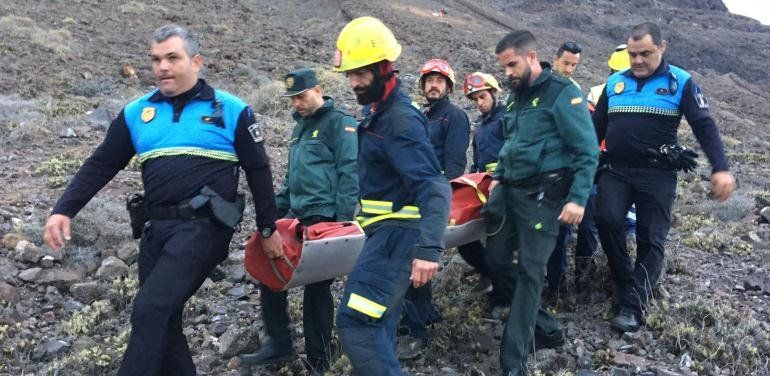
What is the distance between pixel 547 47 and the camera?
3334 cm

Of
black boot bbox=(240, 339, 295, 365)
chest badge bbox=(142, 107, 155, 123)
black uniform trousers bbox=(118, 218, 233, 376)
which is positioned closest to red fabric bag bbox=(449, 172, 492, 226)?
black boot bbox=(240, 339, 295, 365)

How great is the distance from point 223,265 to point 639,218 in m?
3.53

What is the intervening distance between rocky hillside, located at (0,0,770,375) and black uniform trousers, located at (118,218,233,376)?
2.86ft

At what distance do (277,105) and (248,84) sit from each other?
10.2ft

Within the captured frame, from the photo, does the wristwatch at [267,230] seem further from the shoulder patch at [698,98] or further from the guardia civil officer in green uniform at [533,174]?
the shoulder patch at [698,98]

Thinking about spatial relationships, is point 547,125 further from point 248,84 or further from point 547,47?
point 547,47

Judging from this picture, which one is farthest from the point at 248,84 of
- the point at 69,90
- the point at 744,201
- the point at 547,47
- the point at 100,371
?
the point at 547,47

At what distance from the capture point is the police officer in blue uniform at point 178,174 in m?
3.30

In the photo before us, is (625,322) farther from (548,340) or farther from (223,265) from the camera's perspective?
(223,265)

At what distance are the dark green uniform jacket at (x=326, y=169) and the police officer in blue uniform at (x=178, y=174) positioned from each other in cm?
57

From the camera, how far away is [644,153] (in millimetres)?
4477

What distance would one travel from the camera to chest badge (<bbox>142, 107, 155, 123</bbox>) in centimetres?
339

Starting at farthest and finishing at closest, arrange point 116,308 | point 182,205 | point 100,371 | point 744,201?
1. point 744,201
2. point 116,308
3. point 100,371
4. point 182,205

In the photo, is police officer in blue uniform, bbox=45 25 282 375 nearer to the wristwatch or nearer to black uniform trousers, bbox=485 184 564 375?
the wristwatch
